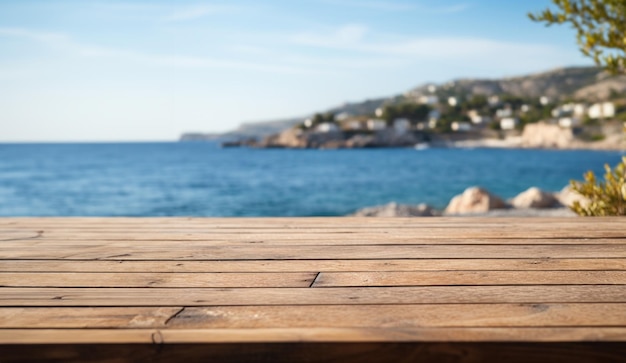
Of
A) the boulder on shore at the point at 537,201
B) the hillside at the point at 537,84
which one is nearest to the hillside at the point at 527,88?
the hillside at the point at 537,84

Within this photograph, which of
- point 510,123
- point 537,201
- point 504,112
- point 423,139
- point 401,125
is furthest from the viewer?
point 423,139

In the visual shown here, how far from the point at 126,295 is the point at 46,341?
36 centimetres

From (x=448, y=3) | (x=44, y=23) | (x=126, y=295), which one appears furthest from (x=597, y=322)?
(x=44, y=23)

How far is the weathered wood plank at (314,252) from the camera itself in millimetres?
1935

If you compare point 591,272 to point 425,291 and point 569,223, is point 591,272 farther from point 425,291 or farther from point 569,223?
point 569,223

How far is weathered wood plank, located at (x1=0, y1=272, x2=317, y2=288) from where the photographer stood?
1.59m

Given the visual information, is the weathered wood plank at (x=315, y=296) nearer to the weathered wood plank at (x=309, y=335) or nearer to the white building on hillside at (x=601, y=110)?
the weathered wood plank at (x=309, y=335)

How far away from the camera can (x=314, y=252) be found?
2021mm

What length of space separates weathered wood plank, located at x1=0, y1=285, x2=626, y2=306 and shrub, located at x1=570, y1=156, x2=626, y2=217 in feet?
7.90

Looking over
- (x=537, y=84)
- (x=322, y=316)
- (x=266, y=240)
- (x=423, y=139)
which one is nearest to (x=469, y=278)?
(x=322, y=316)

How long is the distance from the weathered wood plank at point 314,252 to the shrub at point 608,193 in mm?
1764

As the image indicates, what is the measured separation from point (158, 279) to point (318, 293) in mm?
565

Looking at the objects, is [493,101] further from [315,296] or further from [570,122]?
[315,296]

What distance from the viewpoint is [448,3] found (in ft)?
87.9
